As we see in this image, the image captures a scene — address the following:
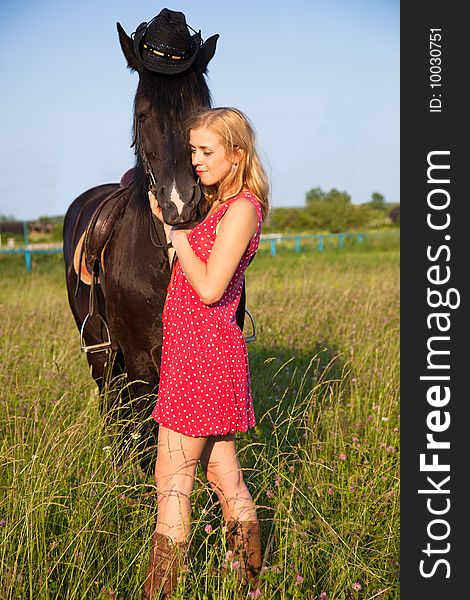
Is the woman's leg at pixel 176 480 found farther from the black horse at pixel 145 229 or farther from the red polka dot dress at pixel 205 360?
the black horse at pixel 145 229

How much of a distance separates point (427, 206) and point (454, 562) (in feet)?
4.74

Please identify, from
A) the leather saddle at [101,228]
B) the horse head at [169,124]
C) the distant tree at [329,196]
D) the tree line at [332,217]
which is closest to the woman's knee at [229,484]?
the horse head at [169,124]

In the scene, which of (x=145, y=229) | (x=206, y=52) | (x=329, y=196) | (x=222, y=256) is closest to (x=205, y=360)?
(x=222, y=256)

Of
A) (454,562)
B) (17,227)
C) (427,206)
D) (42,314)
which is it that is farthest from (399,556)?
(17,227)

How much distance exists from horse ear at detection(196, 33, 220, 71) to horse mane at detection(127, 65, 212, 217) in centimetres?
5

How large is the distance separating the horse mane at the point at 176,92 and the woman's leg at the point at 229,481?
4.79ft

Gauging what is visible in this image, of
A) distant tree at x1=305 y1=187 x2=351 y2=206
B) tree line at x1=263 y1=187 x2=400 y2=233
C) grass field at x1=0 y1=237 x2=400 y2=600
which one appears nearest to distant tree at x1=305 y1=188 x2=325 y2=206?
distant tree at x1=305 y1=187 x2=351 y2=206

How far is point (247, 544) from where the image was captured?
2.77 meters

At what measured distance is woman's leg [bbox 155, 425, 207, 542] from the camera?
2719 millimetres

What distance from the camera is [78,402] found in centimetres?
503

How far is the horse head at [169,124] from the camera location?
2926 millimetres

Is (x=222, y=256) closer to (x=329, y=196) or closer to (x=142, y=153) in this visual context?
(x=142, y=153)

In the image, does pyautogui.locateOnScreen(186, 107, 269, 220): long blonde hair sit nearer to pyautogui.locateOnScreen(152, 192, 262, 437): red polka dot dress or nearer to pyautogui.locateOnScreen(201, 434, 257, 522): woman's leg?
pyautogui.locateOnScreen(152, 192, 262, 437): red polka dot dress

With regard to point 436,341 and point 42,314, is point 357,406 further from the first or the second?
point 42,314
